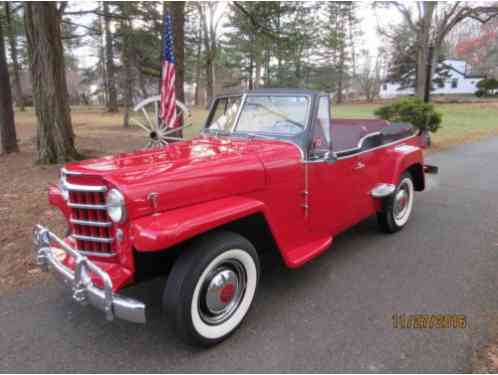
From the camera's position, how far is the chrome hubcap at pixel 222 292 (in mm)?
2427

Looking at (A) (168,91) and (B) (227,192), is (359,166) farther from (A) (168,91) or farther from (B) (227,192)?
(A) (168,91)

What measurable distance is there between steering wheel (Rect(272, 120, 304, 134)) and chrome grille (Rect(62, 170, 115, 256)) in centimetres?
177

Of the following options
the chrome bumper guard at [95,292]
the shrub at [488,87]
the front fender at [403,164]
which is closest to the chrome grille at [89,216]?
the chrome bumper guard at [95,292]

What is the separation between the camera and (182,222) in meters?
2.16

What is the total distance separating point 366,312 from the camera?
285 centimetres

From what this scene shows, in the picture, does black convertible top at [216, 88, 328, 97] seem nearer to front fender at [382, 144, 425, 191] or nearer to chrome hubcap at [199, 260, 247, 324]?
front fender at [382, 144, 425, 191]

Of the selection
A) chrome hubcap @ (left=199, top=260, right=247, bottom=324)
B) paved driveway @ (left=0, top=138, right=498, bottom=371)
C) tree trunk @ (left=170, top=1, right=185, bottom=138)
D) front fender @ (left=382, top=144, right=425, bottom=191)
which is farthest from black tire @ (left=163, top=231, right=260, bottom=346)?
tree trunk @ (left=170, top=1, right=185, bottom=138)

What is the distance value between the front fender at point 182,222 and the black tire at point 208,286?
0.16m

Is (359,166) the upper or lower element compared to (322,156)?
lower

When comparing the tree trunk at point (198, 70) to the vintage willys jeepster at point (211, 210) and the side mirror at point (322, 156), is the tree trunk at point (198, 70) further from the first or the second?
the side mirror at point (322, 156)

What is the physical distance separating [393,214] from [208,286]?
298 centimetres

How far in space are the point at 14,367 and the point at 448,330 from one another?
10.1ft

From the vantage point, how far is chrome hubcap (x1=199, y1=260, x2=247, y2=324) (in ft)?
7.96

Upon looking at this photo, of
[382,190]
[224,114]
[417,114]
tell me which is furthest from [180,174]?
[417,114]
